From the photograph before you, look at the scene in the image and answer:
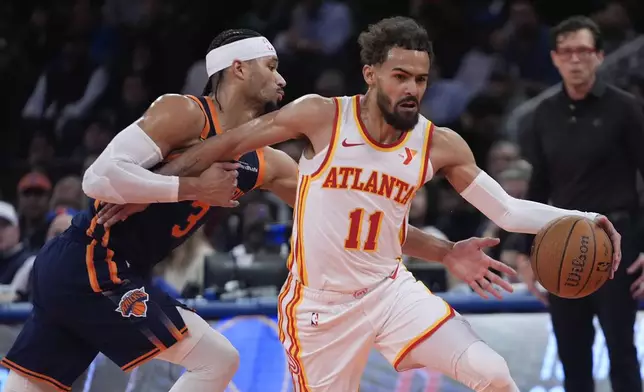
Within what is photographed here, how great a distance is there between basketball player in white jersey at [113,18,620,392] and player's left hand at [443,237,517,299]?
260mm

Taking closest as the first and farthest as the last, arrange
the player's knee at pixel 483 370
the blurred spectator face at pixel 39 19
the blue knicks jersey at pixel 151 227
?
the player's knee at pixel 483 370 → the blue knicks jersey at pixel 151 227 → the blurred spectator face at pixel 39 19

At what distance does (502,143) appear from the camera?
29.6ft

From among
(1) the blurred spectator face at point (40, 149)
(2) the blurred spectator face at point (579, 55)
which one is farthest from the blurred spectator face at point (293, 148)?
(2) the blurred spectator face at point (579, 55)

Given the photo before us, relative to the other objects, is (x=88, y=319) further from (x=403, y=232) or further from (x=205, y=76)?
(x=205, y=76)

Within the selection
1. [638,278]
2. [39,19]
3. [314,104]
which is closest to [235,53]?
[314,104]

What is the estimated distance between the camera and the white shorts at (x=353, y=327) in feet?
15.2

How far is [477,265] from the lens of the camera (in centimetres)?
489

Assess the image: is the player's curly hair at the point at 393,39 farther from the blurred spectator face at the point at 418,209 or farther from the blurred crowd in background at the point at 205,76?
the blurred spectator face at the point at 418,209

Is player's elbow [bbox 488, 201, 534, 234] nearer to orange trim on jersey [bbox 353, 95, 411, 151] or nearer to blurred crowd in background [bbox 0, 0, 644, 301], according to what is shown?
orange trim on jersey [bbox 353, 95, 411, 151]

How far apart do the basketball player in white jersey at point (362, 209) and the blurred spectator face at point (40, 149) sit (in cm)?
660

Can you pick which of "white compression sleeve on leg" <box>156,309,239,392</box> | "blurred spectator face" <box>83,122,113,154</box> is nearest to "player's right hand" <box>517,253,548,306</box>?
"white compression sleeve on leg" <box>156,309,239,392</box>

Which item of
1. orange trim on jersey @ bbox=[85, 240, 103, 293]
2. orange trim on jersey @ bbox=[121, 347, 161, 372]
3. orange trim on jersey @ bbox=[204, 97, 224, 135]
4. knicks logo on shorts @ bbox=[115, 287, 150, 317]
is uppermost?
orange trim on jersey @ bbox=[204, 97, 224, 135]

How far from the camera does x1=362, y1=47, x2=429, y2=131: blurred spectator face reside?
4562mm

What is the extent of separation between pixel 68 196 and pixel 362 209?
4.33m
